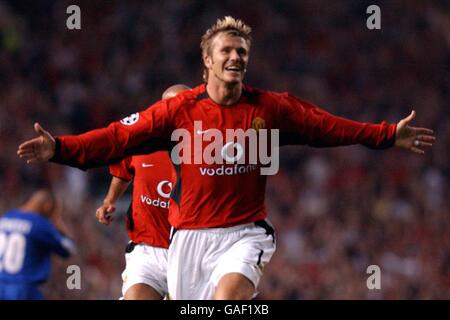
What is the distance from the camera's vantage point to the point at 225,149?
7258 millimetres

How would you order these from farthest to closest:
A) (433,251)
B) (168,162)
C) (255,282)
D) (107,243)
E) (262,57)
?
(262,57)
(433,251)
(107,243)
(168,162)
(255,282)

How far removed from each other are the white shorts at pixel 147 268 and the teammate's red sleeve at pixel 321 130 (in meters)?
1.39

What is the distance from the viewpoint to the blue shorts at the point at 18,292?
360 inches

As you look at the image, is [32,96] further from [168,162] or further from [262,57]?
[168,162]

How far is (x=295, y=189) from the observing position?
601 inches

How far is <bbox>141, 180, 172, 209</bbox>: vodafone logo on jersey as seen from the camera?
8.39 metres

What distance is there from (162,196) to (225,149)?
4.21 feet

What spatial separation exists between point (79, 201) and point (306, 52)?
188 inches

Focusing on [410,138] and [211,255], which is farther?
[410,138]

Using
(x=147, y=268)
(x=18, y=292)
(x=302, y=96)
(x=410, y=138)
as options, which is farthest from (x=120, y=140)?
(x=302, y=96)
